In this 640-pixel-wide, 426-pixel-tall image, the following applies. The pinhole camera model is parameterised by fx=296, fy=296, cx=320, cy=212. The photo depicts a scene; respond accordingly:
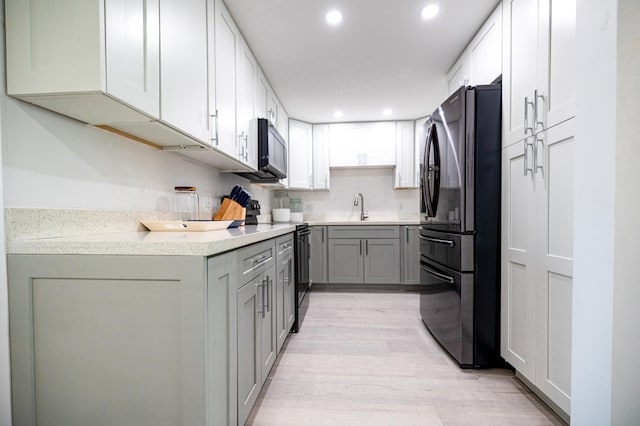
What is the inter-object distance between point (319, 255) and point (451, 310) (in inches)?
84.8

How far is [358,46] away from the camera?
234 cm

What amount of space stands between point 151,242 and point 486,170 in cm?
186

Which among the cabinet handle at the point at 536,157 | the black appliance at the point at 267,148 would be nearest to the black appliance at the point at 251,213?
the black appliance at the point at 267,148

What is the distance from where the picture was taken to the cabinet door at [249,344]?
4.01ft

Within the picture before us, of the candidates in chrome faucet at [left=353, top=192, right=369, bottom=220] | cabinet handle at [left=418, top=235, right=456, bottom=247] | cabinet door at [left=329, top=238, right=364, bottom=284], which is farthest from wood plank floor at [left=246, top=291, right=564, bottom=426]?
chrome faucet at [left=353, top=192, right=369, bottom=220]

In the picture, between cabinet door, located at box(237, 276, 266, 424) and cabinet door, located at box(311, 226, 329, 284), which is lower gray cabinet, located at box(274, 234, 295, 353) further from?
cabinet door, located at box(311, 226, 329, 284)

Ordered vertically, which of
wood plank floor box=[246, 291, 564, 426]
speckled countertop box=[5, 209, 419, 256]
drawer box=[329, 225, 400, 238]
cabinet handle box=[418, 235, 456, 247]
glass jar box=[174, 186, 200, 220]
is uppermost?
glass jar box=[174, 186, 200, 220]

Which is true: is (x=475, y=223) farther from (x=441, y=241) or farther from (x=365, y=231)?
(x=365, y=231)

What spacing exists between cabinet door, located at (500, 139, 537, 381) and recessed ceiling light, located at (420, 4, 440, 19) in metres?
1.02

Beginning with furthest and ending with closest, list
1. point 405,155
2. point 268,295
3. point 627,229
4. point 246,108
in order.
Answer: point 405,155 < point 246,108 < point 268,295 < point 627,229

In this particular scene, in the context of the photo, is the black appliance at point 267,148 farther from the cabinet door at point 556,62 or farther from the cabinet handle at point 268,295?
the cabinet door at point 556,62

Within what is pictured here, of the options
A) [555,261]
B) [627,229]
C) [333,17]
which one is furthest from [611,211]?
[333,17]

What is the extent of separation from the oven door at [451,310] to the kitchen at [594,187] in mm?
936

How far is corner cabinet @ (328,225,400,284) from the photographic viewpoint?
12.8 ft
